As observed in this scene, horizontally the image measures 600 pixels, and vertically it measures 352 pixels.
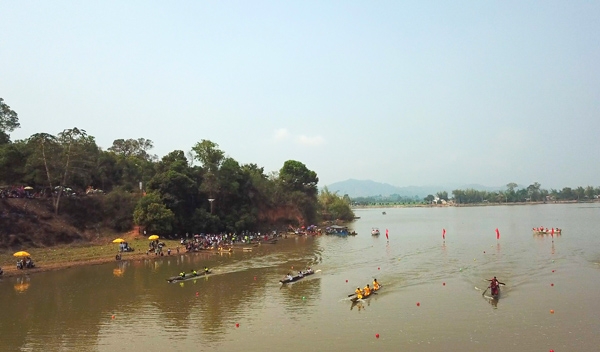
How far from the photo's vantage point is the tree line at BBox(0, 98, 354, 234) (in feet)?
170

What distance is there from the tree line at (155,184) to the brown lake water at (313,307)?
572 inches

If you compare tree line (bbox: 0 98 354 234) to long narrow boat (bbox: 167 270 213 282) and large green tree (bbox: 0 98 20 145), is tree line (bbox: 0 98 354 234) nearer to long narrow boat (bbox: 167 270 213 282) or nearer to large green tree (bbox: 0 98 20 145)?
large green tree (bbox: 0 98 20 145)

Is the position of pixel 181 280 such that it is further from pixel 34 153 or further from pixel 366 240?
pixel 366 240

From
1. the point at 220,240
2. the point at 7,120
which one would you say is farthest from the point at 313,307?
the point at 7,120

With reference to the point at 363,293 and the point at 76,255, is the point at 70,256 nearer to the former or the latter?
the point at 76,255

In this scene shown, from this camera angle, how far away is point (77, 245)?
47.1 metres

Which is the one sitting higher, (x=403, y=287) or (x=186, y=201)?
(x=186, y=201)

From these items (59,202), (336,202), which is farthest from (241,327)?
(336,202)

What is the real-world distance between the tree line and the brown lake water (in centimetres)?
1452

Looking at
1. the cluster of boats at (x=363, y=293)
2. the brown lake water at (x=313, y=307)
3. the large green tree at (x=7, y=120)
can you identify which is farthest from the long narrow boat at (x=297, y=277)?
the large green tree at (x=7, y=120)

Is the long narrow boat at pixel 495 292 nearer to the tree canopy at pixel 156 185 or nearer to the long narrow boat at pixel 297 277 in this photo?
the long narrow boat at pixel 297 277

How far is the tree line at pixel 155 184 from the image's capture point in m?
51.8

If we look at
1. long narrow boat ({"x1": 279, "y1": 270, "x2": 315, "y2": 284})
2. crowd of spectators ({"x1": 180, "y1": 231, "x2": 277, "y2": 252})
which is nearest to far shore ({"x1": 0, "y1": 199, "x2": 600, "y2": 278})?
crowd of spectators ({"x1": 180, "y1": 231, "x2": 277, "y2": 252})

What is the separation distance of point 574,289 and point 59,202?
2034 inches
